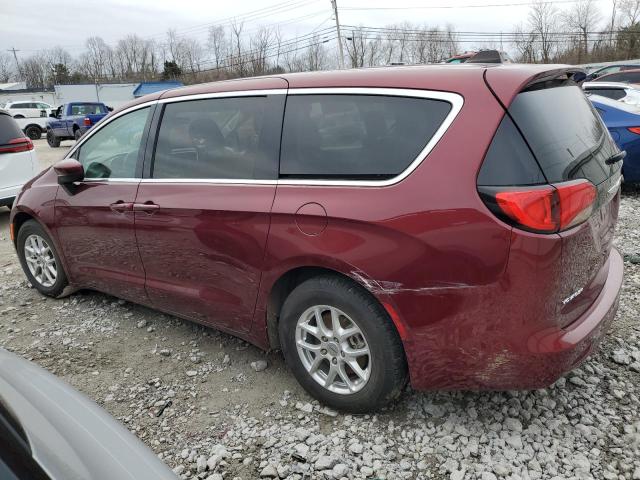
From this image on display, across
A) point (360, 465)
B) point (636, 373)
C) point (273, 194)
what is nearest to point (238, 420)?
point (360, 465)

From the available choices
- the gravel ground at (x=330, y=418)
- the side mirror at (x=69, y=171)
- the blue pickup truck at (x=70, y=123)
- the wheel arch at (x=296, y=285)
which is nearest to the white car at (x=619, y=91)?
the gravel ground at (x=330, y=418)

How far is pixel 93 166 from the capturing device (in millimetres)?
3846

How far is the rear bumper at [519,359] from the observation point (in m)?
2.10

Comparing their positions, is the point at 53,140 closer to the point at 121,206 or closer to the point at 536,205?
the point at 121,206

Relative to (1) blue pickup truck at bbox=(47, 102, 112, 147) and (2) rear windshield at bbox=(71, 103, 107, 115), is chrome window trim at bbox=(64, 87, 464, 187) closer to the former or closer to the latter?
(1) blue pickup truck at bbox=(47, 102, 112, 147)

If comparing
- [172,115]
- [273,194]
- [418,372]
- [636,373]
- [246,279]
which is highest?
[172,115]

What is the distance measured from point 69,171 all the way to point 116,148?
39cm

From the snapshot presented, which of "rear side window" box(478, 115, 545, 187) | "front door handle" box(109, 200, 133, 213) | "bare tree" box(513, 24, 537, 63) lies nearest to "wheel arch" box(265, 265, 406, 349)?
"rear side window" box(478, 115, 545, 187)

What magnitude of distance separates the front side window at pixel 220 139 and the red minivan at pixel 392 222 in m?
0.01

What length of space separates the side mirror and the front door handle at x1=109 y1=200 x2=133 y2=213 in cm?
49

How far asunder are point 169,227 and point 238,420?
1226 mm

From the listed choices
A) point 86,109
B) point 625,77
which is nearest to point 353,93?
point 625,77

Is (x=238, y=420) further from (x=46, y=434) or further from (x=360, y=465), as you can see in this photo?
(x=46, y=434)

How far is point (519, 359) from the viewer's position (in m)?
2.12
